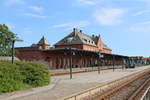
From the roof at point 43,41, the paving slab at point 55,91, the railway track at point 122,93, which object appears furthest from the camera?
the roof at point 43,41

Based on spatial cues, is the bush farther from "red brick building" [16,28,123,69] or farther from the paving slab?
"red brick building" [16,28,123,69]

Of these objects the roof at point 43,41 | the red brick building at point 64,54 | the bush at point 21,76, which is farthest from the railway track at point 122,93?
the roof at point 43,41

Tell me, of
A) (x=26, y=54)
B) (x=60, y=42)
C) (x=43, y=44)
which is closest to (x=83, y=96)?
(x=26, y=54)

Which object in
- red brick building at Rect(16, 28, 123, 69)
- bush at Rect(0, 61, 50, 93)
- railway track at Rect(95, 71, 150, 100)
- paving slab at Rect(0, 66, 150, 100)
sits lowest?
railway track at Rect(95, 71, 150, 100)

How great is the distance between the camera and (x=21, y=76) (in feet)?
47.3

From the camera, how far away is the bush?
12695 millimetres

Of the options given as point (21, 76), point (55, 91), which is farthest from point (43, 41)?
point (55, 91)

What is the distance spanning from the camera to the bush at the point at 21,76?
41.7 ft

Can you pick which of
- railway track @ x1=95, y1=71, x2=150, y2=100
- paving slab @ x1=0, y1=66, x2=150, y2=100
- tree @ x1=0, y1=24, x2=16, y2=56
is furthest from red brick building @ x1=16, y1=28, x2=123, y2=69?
tree @ x1=0, y1=24, x2=16, y2=56

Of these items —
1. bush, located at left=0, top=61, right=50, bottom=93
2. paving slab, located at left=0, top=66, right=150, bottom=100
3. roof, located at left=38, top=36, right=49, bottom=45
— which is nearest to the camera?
paving slab, located at left=0, top=66, right=150, bottom=100

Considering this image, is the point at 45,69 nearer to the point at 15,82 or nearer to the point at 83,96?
the point at 15,82

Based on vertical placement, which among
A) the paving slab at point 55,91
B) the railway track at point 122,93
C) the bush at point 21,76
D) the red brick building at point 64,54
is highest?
the red brick building at point 64,54

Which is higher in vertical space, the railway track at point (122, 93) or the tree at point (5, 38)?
the tree at point (5, 38)

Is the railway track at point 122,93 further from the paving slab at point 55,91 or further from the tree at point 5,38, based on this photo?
the tree at point 5,38
